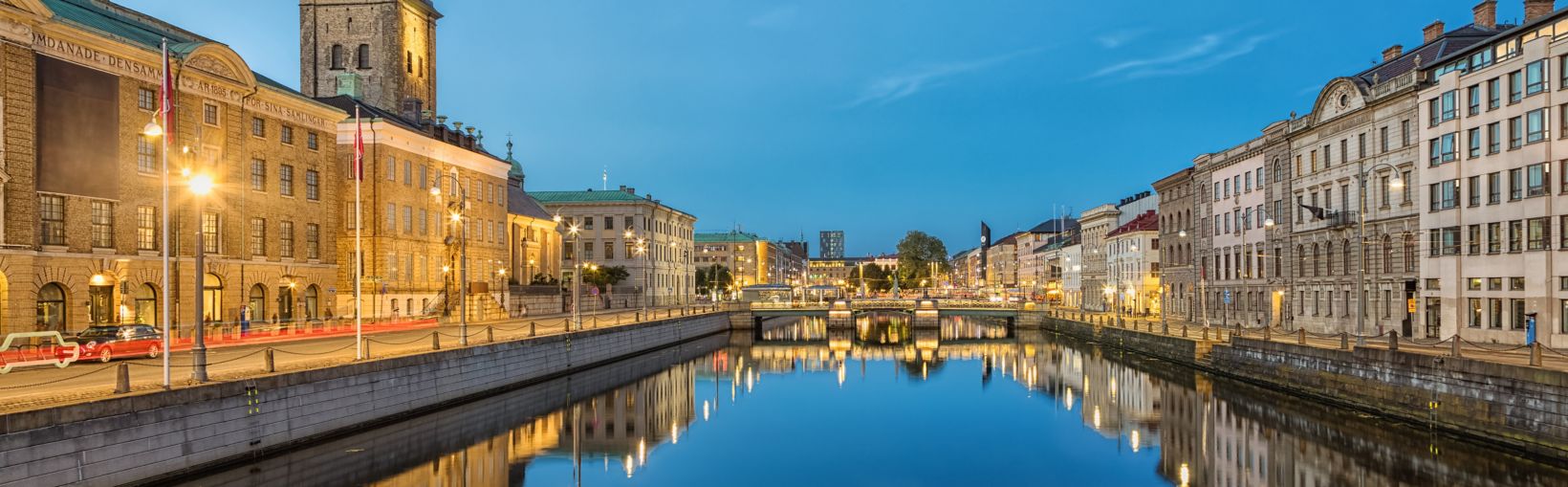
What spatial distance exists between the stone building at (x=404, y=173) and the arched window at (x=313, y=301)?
3.41 m

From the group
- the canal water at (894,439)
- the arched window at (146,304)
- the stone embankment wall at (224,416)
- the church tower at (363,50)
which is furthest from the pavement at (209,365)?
the church tower at (363,50)

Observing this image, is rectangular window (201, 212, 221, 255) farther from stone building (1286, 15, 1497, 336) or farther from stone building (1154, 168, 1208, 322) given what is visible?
stone building (1154, 168, 1208, 322)

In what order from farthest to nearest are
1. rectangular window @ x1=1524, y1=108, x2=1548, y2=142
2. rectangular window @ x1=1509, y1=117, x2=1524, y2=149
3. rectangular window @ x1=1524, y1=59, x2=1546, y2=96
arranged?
rectangular window @ x1=1509, y1=117, x2=1524, y2=149
rectangular window @ x1=1524, y1=108, x2=1548, y2=142
rectangular window @ x1=1524, y1=59, x2=1546, y2=96

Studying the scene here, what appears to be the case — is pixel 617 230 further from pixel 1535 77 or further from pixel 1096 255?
pixel 1535 77

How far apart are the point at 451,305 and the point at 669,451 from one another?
3975 centimetres

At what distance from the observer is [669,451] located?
3481cm

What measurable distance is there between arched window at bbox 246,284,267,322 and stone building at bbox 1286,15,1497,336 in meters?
53.4

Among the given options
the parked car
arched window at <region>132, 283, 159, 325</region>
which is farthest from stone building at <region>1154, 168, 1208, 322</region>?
the parked car

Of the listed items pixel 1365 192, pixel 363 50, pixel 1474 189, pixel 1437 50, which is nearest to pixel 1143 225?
pixel 1365 192

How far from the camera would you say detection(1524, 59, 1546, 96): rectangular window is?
1613 inches

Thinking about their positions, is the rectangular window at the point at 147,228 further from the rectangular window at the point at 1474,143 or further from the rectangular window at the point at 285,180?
the rectangular window at the point at 1474,143

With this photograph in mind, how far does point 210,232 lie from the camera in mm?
48125

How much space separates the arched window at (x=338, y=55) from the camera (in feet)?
295

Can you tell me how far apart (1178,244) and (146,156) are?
76.4m
